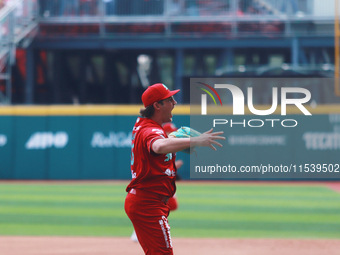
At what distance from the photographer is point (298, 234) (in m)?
7.80

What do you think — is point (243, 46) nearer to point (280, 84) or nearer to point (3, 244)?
point (280, 84)

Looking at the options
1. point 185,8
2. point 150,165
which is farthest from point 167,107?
point 185,8

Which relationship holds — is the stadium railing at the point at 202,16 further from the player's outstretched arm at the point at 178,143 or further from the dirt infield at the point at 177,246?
the player's outstretched arm at the point at 178,143

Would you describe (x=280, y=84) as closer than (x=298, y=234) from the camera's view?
No

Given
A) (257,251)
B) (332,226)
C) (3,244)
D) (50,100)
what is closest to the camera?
(257,251)

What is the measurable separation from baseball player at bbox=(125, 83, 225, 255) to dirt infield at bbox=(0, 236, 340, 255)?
2.81m

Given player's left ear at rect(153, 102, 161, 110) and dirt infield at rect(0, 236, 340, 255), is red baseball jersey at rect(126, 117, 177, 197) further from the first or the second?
dirt infield at rect(0, 236, 340, 255)

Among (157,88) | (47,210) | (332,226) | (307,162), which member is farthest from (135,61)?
(157,88)

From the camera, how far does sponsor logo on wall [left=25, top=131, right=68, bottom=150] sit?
15.8 meters

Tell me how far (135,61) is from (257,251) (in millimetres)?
17166

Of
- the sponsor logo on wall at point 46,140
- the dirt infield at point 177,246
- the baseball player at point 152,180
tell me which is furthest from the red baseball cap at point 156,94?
the sponsor logo on wall at point 46,140

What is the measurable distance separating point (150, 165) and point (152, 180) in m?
0.14

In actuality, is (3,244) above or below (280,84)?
below

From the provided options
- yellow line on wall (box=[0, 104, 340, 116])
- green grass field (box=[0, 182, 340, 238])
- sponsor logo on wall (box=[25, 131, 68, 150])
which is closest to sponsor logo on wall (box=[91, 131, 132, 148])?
yellow line on wall (box=[0, 104, 340, 116])
